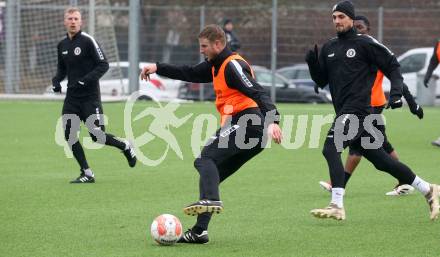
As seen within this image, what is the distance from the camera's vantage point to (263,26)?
2886 cm

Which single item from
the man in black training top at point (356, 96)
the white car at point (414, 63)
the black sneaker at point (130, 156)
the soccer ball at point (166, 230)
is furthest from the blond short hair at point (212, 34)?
the white car at point (414, 63)

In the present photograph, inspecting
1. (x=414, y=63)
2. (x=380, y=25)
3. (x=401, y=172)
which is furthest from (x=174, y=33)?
(x=401, y=172)

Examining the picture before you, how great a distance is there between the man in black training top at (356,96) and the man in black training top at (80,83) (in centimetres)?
373

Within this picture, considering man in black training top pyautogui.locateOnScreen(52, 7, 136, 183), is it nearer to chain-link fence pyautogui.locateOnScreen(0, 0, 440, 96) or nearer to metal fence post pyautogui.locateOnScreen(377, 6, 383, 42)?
chain-link fence pyautogui.locateOnScreen(0, 0, 440, 96)

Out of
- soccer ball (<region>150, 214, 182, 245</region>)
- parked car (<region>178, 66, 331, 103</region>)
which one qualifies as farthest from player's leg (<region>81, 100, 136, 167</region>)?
parked car (<region>178, 66, 331, 103</region>)

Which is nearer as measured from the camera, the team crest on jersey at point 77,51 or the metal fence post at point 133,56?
the team crest on jersey at point 77,51

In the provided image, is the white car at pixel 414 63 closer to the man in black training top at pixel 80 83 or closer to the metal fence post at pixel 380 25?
the metal fence post at pixel 380 25

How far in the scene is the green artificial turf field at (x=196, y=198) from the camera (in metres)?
7.68

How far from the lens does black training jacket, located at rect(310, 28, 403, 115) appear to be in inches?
356

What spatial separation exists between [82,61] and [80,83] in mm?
403

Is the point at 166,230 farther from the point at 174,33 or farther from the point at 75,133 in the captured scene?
the point at 174,33

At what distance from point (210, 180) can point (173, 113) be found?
14.7m

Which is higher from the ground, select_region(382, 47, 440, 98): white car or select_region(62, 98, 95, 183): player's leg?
select_region(62, 98, 95, 183): player's leg

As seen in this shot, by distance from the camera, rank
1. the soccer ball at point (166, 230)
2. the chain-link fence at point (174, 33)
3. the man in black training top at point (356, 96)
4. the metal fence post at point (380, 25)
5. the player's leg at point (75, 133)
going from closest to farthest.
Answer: the soccer ball at point (166, 230) → the man in black training top at point (356, 96) → the player's leg at point (75, 133) → the metal fence post at point (380, 25) → the chain-link fence at point (174, 33)
